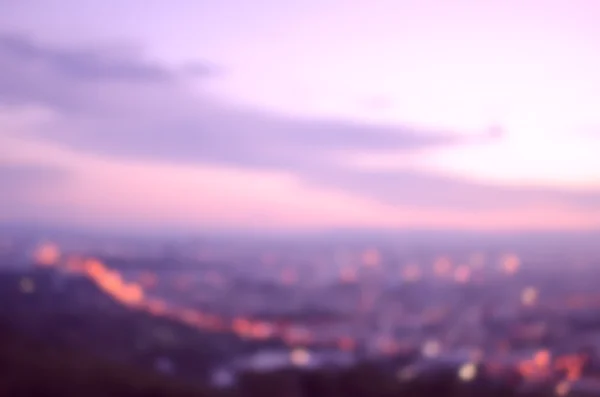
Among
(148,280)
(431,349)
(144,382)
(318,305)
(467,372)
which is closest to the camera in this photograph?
(144,382)

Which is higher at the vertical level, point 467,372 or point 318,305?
point 318,305

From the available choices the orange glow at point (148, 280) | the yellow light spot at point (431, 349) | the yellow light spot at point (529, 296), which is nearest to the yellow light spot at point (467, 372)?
the yellow light spot at point (431, 349)

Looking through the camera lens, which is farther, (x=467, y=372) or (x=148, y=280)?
(x=148, y=280)

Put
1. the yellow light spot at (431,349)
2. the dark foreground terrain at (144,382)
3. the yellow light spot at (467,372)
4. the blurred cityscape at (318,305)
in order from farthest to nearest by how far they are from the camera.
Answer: the yellow light spot at (431,349) → the blurred cityscape at (318,305) → the yellow light spot at (467,372) → the dark foreground terrain at (144,382)

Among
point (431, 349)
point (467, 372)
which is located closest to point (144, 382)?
point (467, 372)

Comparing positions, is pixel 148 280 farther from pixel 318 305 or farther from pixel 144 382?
pixel 144 382

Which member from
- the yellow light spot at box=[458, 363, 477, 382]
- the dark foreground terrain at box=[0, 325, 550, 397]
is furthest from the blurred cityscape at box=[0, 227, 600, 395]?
the dark foreground terrain at box=[0, 325, 550, 397]

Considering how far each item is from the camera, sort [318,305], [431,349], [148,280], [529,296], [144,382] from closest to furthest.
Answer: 1. [144,382]
2. [431,349]
3. [529,296]
4. [318,305]
5. [148,280]

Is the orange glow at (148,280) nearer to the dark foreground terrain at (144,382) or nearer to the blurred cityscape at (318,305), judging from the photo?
the blurred cityscape at (318,305)

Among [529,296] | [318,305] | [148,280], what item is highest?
[148,280]
